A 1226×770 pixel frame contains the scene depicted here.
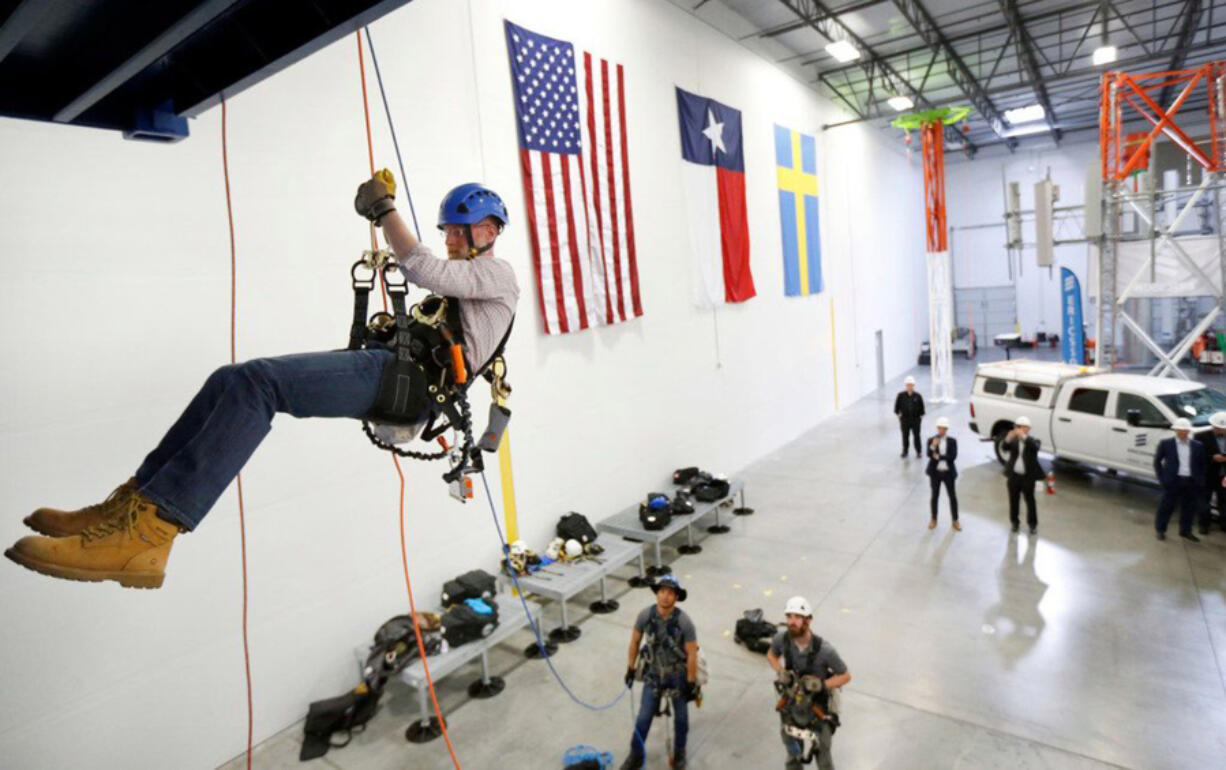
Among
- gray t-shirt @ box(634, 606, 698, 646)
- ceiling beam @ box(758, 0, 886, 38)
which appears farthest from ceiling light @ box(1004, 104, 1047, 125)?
gray t-shirt @ box(634, 606, 698, 646)

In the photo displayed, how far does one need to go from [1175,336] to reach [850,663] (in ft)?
88.4

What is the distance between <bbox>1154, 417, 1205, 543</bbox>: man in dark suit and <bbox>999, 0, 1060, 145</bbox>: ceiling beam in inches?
414

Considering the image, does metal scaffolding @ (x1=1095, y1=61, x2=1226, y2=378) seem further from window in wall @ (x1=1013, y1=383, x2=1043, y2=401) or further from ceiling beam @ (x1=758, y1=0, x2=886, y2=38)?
ceiling beam @ (x1=758, y1=0, x2=886, y2=38)

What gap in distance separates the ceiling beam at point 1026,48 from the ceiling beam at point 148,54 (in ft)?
55.7

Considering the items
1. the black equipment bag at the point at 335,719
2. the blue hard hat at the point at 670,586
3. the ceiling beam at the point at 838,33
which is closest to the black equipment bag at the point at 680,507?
the blue hard hat at the point at 670,586

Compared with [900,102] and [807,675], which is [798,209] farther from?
[807,675]

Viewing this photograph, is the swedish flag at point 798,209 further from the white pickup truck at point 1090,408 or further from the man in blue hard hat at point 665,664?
the man in blue hard hat at point 665,664

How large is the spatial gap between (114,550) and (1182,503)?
38.4ft

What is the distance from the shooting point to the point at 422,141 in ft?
24.1

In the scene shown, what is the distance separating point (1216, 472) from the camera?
9.01 m

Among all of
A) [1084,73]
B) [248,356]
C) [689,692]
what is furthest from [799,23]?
[689,692]

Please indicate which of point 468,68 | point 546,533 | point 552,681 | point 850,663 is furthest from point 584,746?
point 468,68

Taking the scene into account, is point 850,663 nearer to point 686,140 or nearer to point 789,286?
point 686,140

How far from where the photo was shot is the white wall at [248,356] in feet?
15.7
